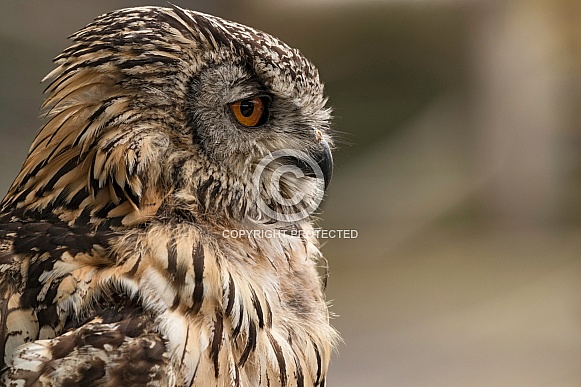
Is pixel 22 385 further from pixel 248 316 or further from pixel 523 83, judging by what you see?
pixel 523 83

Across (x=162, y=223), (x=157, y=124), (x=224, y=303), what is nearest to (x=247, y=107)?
(x=157, y=124)

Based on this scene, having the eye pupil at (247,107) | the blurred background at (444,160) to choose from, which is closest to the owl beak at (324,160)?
the eye pupil at (247,107)

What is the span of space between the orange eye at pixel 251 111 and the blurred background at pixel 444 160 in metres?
4.61

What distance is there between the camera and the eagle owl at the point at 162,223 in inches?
55.8

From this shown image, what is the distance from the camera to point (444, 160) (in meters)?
9.58

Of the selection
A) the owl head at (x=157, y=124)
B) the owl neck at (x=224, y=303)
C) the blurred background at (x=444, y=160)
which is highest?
the blurred background at (x=444, y=160)

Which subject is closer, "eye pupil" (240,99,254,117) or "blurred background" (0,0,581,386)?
"eye pupil" (240,99,254,117)

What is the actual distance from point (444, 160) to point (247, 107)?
8.03 meters

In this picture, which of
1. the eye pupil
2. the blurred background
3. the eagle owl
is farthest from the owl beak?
the blurred background

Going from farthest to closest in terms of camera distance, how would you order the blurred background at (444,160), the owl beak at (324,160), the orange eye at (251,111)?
the blurred background at (444,160), the owl beak at (324,160), the orange eye at (251,111)

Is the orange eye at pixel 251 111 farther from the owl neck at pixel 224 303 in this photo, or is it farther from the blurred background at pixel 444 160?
the blurred background at pixel 444 160

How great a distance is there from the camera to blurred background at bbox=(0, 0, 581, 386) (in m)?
6.71

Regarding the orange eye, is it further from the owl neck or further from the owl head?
the owl neck

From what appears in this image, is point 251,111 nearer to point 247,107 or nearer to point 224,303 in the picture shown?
point 247,107
